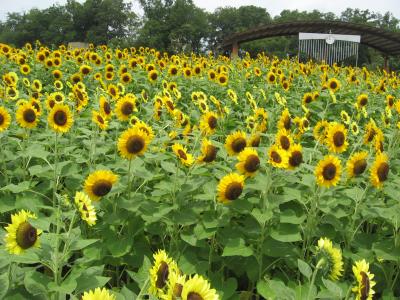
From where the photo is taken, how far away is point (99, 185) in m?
2.34

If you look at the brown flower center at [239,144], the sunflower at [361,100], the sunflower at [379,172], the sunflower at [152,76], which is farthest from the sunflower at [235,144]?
the sunflower at [152,76]

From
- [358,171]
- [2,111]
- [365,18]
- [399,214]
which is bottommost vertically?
[399,214]

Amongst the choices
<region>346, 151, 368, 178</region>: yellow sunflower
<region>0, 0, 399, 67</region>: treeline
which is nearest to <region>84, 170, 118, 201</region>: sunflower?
<region>346, 151, 368, 178</region>: yellow sunflower

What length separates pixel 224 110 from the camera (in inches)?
192

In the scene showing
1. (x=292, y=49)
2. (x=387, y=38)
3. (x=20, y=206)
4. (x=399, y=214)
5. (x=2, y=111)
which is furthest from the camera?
(x=292, y=49)

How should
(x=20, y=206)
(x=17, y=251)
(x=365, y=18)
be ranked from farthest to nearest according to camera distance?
(x=365, y=18) < (x=20, y=206) < (x=17, y=251)

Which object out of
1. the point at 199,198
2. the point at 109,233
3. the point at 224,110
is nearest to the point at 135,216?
the point at 109,233

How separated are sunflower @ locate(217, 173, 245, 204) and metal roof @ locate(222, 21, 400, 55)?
16405 millimetres

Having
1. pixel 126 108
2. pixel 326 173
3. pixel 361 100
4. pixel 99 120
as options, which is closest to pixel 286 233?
pixel 326 173

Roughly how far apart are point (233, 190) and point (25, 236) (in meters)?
1.04

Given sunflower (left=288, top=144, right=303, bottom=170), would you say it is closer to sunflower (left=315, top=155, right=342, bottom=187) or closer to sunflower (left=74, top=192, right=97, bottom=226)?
sunflower (left=315, top=155, right=342, bottom=187)

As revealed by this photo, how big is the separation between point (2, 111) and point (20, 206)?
71 cm

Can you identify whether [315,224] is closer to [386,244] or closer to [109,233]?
[386,244]

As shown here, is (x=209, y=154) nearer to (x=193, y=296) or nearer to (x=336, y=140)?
(x=336, y=140)
